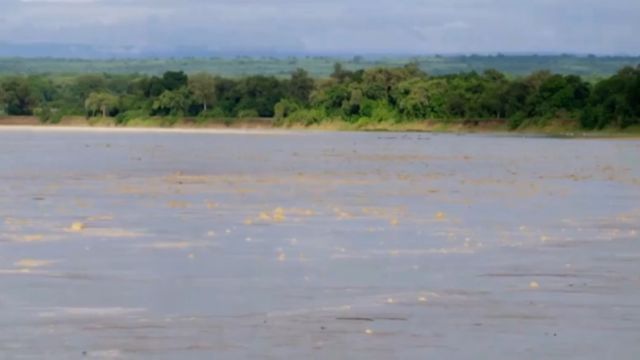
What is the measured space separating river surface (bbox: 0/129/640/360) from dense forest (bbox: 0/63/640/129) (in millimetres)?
67578

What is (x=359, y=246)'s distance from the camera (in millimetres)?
24375

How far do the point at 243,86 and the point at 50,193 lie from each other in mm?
101451

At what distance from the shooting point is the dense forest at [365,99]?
4331 inches

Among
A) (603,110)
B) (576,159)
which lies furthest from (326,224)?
(603,110)

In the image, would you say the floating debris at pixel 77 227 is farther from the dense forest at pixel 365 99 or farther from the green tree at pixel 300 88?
the green tree at pixel 300 88

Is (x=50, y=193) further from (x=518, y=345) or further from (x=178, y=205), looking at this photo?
(x=518, y=345)

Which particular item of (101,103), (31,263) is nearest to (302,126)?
(101,103)

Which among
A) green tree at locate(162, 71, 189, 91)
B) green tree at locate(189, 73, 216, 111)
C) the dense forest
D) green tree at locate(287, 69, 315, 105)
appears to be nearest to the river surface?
the dense forest

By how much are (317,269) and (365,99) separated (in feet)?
347

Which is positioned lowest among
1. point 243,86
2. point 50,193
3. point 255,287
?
point 243,86

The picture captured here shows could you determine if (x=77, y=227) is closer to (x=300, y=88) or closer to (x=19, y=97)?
(x=300, y=88)

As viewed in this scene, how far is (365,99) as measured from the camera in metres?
127

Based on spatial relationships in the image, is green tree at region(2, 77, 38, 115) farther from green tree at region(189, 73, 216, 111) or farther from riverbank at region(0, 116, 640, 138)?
green tree at region(189, 73, 216, 111)

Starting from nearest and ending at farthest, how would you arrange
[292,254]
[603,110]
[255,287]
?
1. [255,287]
2. [292,254]
3. [603,110]
